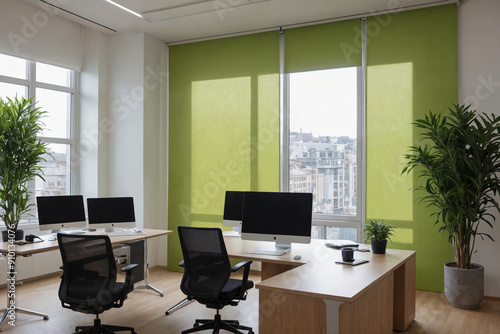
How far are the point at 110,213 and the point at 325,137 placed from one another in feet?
9.71

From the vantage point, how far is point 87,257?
360 cm

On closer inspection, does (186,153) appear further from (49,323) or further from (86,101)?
(49,323)

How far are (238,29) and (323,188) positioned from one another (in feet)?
8.44

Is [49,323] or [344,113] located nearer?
[49,323]

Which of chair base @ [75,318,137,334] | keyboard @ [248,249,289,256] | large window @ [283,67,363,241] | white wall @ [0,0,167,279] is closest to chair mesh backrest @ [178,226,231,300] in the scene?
keyboard @ [248,249,289,256]

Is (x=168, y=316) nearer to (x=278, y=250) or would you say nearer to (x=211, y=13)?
(x=278, y=250)

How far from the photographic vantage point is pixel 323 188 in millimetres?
6086

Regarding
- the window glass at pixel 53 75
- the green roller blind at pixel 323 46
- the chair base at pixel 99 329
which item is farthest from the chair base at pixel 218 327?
the window glass at pixel 53 75

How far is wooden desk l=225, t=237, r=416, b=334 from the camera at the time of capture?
2820 millimetres

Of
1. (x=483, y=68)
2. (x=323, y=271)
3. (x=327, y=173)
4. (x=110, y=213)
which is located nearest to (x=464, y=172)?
(x=483, y=68)

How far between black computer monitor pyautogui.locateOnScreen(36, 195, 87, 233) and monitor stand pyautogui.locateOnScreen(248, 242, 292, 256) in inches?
88.3

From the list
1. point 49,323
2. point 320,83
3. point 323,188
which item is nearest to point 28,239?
point 49,323

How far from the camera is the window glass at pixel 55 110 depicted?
247 inches

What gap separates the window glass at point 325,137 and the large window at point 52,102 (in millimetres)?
3304
